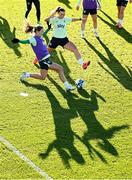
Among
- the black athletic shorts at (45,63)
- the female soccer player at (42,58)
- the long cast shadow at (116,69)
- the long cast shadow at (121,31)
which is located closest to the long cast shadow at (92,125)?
the female soccer player at (42,58)

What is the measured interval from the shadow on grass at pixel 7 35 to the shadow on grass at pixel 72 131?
2553mm

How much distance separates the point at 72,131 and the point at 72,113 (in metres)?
0.90

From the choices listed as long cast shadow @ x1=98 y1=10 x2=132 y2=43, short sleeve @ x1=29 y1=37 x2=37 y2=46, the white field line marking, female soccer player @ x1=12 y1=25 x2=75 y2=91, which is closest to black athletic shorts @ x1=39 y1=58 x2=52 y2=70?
female soccer player @ x1=12 y1=25 x2=75 y2=91

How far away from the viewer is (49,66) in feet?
43.4

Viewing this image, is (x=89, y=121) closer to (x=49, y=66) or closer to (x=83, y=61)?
(x=49, y=66)

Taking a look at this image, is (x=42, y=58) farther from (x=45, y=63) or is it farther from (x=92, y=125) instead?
(x=92, y=125)

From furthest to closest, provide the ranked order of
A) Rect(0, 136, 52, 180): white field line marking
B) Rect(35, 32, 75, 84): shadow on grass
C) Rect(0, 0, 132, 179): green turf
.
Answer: Rect(35, 32, 75, 84): shadow on grass → Rect(0, 0, 132, 179): green turf → Rect(0, 136, 52, 180): white field line marking

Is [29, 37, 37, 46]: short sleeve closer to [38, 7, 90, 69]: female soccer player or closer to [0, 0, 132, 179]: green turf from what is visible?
[0, 0, 132, 179]: green turf

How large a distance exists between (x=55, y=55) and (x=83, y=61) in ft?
3.82

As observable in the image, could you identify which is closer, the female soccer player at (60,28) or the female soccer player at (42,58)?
the female soccer player at (42,58)

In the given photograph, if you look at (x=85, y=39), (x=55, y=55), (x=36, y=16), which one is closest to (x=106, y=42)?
(x=85, y=39)

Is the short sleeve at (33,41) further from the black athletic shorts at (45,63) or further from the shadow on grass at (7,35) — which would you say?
the shadow on grass at (7,35)

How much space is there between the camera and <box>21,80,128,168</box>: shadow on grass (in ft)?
34.6

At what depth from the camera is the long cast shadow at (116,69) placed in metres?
14.0
